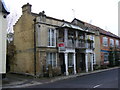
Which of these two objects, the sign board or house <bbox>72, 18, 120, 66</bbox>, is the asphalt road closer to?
the sign board

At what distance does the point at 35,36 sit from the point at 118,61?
23.1m

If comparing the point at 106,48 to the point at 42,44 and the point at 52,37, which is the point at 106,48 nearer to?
the point at 52,37

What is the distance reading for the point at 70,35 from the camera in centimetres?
2345

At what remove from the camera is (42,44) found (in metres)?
19.4

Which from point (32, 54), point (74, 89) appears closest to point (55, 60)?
point (32, 54)

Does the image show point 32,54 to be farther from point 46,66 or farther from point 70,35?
point 70,35

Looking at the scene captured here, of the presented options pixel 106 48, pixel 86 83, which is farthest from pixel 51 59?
pixel 106 48

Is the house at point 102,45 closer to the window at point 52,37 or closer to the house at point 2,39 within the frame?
the window at point 52,37

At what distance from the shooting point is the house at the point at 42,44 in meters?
19.1

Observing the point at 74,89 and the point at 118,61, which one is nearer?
the point at 74,89

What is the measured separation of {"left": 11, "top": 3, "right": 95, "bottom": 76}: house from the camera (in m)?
19.1

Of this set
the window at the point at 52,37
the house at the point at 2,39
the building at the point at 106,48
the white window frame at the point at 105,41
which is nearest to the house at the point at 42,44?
the window at the point at 52,37

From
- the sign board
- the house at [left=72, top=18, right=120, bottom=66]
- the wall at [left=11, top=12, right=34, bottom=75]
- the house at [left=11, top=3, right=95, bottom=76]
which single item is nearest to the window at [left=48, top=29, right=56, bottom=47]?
the house at [left=11, top=3, right=95, bottom=76]

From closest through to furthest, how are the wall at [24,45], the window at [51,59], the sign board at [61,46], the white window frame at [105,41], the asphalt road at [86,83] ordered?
the asphalt road at [86,83], the wall at [24,45], the window at [51,59], the sign board at [61,46], the white window frame at [105,41]
